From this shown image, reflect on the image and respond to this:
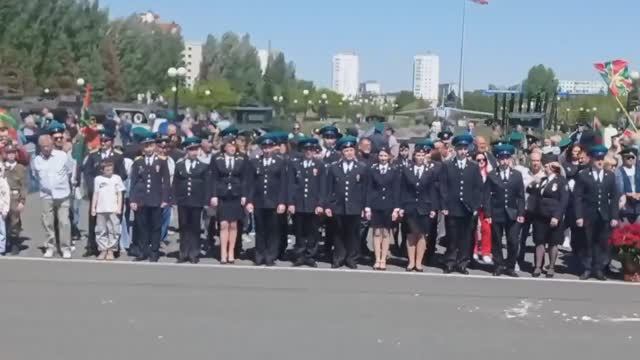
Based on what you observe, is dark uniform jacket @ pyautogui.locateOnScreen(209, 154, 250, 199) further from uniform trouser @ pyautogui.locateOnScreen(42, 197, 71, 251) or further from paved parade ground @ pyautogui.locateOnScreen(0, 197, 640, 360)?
uniform trouser @ pyautogui.locateOnScreen(42, 197, 71, 251)

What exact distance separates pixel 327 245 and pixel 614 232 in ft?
12.8

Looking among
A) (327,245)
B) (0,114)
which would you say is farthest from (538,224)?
(0,114)

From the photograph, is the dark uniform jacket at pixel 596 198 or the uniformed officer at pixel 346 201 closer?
the dark uniform jacket at pixel 596 198

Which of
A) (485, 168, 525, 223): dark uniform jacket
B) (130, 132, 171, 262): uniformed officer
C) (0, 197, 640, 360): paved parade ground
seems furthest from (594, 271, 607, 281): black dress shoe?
(130, 132, 171, 262): uniformed officer

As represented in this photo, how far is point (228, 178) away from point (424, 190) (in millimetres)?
2647

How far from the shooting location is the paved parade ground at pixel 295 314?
25.1 ft

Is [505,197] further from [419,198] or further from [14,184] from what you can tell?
[14,184]

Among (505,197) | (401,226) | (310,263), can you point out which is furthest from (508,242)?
(310,263)

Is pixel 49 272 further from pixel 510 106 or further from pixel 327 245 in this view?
pixel 510 106

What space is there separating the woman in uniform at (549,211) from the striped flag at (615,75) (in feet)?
29.8

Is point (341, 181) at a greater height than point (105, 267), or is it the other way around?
point (341, 181)

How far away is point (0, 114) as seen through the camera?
57.9 feet

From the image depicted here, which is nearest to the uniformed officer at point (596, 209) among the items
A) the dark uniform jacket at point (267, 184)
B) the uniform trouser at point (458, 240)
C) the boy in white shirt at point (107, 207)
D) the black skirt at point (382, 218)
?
the uniform trouser at point (458, 240)

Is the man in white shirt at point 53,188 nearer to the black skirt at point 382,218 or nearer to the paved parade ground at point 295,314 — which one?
the paved parade ground at point 295,314
